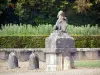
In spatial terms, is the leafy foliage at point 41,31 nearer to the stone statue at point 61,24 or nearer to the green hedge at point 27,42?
the green hedge at point 27,42

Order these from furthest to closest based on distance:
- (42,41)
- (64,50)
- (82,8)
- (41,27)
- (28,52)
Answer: (82,8), (41,27), (42,41), (28,52), (64,50)

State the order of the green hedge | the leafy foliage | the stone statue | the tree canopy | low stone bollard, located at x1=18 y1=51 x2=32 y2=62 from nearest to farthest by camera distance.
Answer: the stone statue
low stone bollard, located at x1=18 y1=51 x2=32 y2=62
the green hedge
the leafy foliage
the tree canopy

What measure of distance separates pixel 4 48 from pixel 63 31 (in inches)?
360

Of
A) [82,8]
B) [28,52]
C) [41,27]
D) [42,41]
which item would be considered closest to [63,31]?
[28,52]

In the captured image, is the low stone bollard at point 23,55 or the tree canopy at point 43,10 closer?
the low stone bollard at point 23,55

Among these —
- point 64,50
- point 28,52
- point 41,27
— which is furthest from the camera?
point 41,27

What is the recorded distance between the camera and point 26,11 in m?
39.7

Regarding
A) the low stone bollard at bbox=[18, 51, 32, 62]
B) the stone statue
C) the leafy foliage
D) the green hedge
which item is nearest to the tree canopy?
the leafy foliage

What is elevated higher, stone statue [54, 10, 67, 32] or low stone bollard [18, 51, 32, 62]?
stone statue [54, 10, 67, 32]

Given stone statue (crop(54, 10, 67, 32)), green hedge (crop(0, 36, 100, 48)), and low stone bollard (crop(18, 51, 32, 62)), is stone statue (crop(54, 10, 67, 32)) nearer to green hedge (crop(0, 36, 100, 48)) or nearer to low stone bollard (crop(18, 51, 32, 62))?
low stone bollard (crop(18, 51, 32, 62))

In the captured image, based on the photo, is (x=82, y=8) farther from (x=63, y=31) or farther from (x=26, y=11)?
(x=63, y=31)

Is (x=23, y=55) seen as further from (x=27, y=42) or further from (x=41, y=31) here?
(x=41, y=31)

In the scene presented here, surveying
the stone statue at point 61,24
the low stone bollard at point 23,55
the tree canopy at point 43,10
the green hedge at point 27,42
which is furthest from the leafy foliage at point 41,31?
the stone statue at point 61,24

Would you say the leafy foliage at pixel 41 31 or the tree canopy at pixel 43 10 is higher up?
the tree canopy at pixel 43 10
